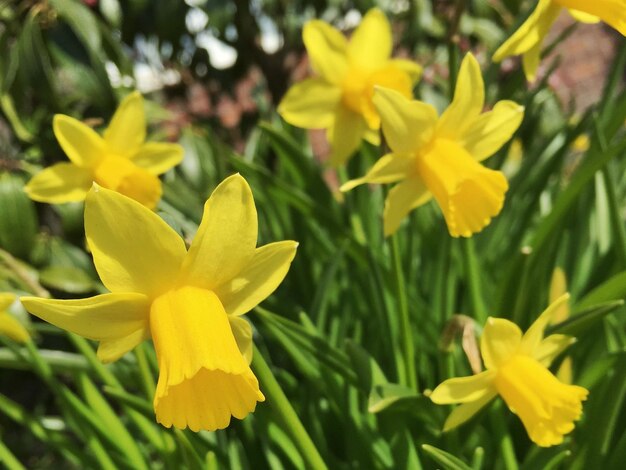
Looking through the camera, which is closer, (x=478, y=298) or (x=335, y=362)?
(x=335, y=362)

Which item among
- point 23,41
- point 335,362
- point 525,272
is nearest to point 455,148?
point 525,272

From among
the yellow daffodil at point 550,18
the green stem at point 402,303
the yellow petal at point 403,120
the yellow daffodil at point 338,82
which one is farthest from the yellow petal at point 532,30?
the yellow daffodil at point 338,82

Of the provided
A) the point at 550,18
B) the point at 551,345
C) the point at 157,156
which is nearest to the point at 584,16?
the point at 550,18

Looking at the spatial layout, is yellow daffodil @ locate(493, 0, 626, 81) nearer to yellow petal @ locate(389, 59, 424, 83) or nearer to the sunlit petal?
yellow petal @ locate(389, 59, 424, 83)

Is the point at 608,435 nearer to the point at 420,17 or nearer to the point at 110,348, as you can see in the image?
the point at 110,348

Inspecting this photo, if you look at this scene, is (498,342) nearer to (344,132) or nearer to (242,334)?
(242,334)
